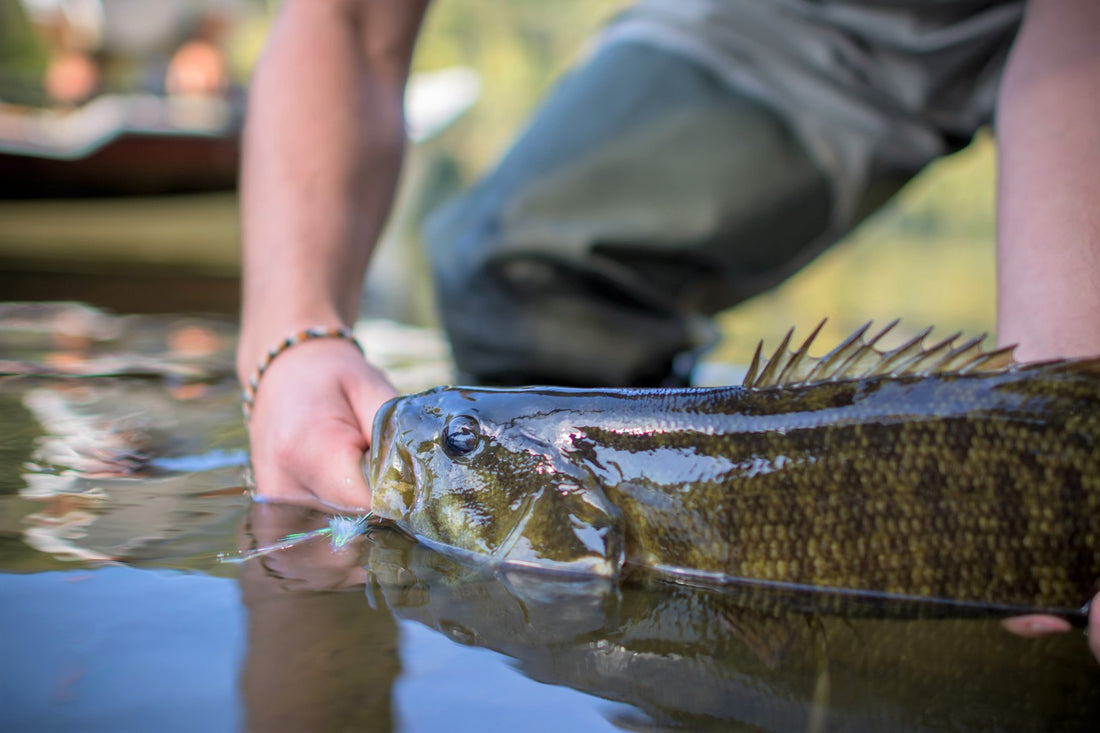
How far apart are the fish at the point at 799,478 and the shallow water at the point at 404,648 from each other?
6 cm

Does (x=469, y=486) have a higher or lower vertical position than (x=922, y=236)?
lower

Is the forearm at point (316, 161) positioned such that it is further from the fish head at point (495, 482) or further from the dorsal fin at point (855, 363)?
the dorsal fin at point (855, 363)

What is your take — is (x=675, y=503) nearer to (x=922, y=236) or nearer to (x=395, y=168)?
(x=395, y=168)

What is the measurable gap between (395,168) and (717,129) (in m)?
1.25

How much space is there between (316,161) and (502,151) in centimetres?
1076

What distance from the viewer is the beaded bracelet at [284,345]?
1.71m

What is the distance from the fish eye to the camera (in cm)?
143

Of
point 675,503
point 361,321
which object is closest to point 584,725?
point 675,503

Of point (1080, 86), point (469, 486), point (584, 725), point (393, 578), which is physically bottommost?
point (584, 725)

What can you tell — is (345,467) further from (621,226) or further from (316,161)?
(621,226)

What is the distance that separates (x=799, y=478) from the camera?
1327 millimetres

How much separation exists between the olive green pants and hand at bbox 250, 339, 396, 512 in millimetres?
1584

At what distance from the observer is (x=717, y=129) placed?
122 inches

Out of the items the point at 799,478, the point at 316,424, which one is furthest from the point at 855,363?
the point at 316,424
